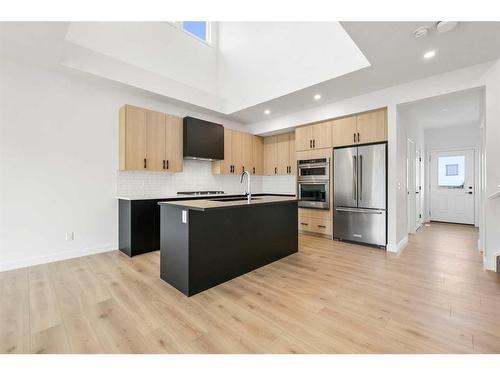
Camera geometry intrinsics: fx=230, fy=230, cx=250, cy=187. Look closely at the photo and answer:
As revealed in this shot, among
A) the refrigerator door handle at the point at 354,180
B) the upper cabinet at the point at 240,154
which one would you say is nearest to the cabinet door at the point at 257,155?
the upper cabinet at the point at 240,154

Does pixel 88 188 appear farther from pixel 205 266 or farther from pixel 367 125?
pixel 367 125

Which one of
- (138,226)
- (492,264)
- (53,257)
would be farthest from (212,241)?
(492,264)

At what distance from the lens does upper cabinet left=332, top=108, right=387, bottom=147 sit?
3912 millimetres

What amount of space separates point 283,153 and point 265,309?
4333 millimetres

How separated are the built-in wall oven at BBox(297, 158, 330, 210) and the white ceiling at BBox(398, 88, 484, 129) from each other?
1597 mm

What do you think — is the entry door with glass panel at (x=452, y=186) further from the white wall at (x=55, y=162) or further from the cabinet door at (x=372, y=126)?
the white wall at (x=55, y=162)

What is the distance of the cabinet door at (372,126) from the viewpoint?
3.89 meters

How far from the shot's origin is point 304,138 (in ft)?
16.4

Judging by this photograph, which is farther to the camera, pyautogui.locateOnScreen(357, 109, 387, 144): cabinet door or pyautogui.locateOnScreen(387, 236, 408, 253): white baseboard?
pyautogui.locateOnScreen(357, 109, 387, 144): cabinet door

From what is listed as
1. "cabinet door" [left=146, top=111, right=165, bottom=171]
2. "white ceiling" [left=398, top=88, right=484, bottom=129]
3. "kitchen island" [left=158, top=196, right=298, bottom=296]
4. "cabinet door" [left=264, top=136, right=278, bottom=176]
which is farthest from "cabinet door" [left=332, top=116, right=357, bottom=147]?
"cabinet door" [left=146, top=111, right=165, bottom=171]

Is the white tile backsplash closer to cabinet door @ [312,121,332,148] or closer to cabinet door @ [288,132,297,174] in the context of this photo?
cabinet door @ [288,132,297,174]

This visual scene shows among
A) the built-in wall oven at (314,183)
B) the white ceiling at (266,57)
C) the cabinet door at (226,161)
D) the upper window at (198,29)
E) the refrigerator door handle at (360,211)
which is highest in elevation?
the upper window at (198,29)

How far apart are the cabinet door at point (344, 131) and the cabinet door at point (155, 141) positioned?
324 cm

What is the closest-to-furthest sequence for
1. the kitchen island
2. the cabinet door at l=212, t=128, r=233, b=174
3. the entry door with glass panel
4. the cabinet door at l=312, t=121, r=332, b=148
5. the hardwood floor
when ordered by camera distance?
the hardwood floor → the kitchen island → the cabinet door at l=312, t=121, r=332, b=148 → the cabinet door at l=212, t=128, r=233, b=174 → the entry door with glass panel
